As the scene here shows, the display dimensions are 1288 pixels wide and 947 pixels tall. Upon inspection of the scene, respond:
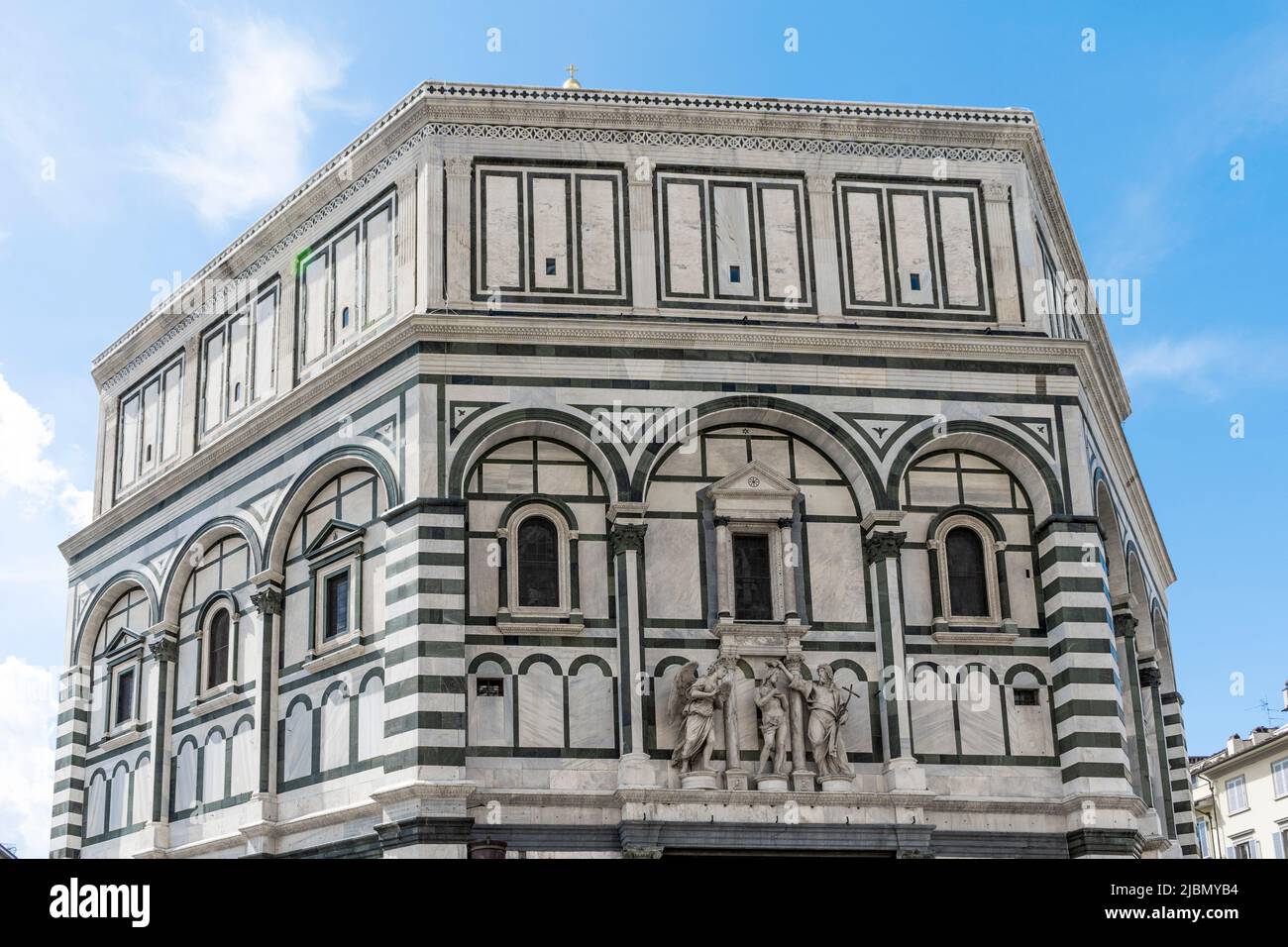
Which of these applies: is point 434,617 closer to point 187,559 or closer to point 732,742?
point 732,742

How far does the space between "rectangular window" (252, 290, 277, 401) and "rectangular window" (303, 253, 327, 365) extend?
38.6 inches

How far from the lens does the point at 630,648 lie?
27.7 meters

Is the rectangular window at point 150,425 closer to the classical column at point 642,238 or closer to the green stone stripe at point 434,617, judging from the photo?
the green stone stripe at point 434,617

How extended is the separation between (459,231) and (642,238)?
2.95 meters

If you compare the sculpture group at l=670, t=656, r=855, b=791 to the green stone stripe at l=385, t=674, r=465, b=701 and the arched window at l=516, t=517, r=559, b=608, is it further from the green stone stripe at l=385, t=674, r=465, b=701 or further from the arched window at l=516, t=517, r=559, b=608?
the green stone stripe at l=385, t=674, r=465, b=701

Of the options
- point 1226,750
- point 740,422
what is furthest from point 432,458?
point 1226,750

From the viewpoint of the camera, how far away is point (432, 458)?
28281 millimetres

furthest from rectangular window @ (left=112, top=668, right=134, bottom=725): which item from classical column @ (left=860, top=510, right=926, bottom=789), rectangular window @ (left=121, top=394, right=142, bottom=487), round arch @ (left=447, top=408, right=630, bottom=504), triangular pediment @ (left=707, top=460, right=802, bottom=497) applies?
classical column @ (left=860, top=510, right=926, bottom=789)

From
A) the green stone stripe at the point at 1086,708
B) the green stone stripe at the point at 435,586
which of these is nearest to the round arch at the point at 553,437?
the green stone stripe at the point at 435,586

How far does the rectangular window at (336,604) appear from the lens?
29344mm

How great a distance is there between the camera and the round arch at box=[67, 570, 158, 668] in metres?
34.4

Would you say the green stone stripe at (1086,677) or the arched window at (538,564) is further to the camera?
the arched window at (538,564)

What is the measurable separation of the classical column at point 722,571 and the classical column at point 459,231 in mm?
5390

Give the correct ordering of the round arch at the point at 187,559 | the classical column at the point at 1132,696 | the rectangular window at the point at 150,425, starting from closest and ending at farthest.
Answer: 1. the classical column at the point at 1132,696
2. the round arch at the point at 187,559
3. the rectangular window at the point at 150,425
